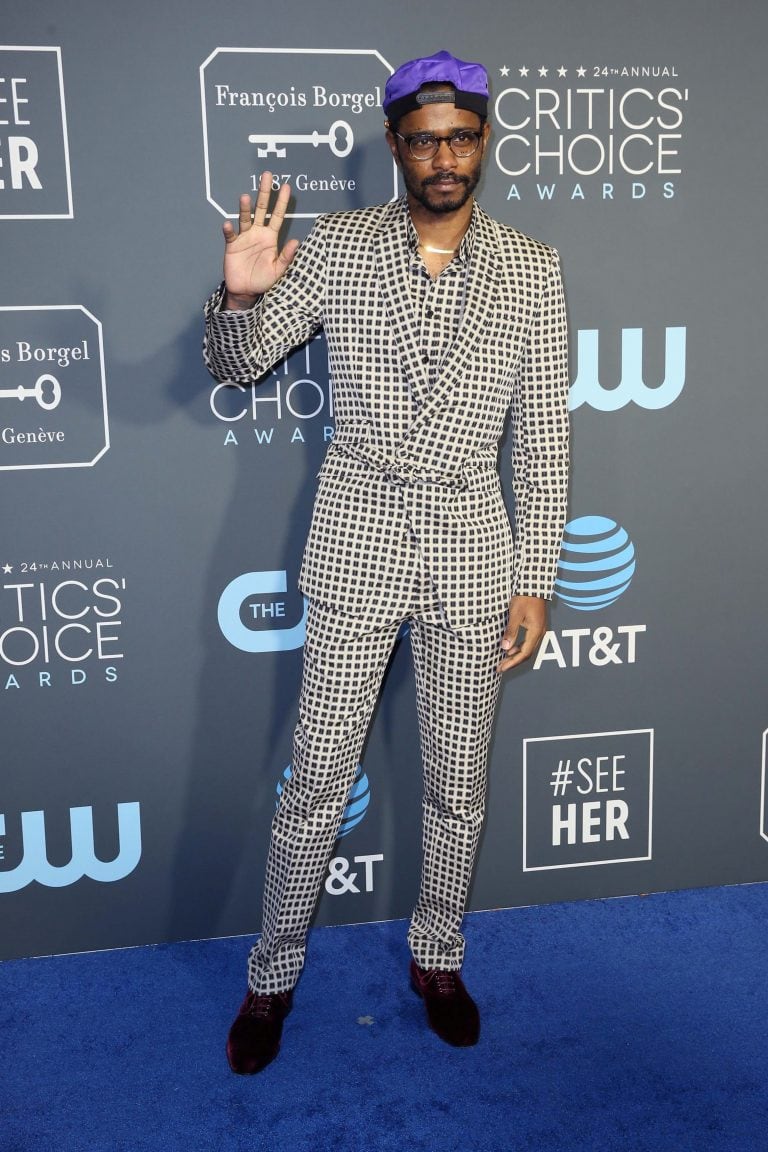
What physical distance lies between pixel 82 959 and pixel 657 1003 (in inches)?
47.2

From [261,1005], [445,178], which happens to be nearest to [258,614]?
[261,1005]

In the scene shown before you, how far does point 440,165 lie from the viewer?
1.94 metres

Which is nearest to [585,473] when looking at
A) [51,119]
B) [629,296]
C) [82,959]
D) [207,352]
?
[629,296]

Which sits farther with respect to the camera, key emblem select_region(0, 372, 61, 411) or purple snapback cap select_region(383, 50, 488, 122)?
key emblem select_region(0, 372, 61, 411)

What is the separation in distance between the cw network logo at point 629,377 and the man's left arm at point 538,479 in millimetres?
A: 347

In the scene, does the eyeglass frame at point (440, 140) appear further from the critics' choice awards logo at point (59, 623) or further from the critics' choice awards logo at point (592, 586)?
the critics' choice awards logo at point (59, 623)

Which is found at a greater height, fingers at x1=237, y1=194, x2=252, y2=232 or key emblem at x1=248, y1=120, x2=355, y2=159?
key emblem at x1=248, y1=120, x2=355, y2=159

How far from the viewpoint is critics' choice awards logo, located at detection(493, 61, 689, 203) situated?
2.37 meters

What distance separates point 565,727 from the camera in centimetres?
265

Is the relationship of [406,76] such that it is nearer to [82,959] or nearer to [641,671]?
[641,671]

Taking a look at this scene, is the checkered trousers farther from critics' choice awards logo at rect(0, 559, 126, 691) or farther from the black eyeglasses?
the black eyeglasses

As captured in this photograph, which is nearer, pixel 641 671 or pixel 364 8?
pixel 364 8

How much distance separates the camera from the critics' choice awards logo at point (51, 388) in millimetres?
2275

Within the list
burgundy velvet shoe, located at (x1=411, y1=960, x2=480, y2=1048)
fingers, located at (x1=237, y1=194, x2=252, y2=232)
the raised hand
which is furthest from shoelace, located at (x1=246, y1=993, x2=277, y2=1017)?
fingers, located at (x1=237, y1=194, x2=252, y2=232)
